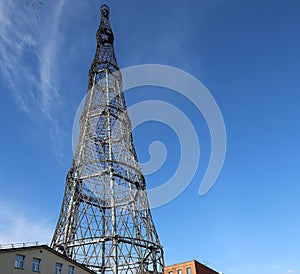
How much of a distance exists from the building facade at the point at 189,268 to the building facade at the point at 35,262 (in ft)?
95.4

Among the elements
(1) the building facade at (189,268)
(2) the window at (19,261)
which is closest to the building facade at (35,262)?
(2) the window at (19,261)

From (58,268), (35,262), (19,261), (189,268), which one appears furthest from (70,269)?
(189,268)

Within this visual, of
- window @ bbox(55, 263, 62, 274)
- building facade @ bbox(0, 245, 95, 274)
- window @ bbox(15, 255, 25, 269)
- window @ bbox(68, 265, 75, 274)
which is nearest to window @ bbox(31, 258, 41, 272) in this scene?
building facade @ bbox(0, 245, 95, 274)

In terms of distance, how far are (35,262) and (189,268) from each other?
3398 cm

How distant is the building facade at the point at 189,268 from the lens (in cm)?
5300

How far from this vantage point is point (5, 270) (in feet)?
73.3

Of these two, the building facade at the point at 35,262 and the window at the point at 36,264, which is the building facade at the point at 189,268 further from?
the window at the point at 36,264

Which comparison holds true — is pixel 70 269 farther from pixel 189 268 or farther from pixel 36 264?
pixel 189 268

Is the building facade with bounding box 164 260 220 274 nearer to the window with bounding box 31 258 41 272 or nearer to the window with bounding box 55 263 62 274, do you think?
the window with bounding box 55 263 62 274

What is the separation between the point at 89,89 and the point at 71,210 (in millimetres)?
18396

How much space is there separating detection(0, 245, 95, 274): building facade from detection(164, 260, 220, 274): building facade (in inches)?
1145

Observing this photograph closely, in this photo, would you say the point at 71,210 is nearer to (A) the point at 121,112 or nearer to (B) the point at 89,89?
(A) the point at 121,112

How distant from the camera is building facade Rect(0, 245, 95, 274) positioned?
22.7m

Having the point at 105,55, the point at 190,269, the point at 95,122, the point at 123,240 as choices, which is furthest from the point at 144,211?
the point at 105,55
